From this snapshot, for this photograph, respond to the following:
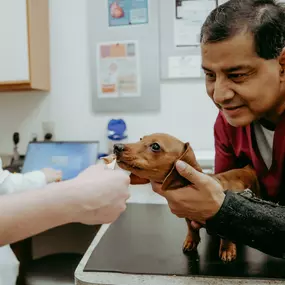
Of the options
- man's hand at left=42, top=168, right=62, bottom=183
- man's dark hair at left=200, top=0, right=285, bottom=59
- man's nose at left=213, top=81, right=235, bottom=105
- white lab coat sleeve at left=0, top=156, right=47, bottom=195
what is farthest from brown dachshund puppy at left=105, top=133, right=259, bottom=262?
man's hand at left=42, top=168, right=62, bottom=183

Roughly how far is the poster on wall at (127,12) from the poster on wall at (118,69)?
0.11 metres

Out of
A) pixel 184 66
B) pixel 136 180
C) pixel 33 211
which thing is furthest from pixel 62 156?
pixel 33 211

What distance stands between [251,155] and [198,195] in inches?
9.9

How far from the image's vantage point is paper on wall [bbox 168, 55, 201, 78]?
1.87 m

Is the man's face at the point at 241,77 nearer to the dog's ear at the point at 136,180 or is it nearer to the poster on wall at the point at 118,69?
the dog's ear at the point at 136,180

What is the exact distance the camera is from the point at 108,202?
60cm

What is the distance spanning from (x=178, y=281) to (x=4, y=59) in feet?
4.71

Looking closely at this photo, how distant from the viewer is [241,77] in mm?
759

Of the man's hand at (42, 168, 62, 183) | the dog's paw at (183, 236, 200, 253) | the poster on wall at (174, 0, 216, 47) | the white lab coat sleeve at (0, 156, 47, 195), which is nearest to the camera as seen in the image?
the dog's paw at (183, 236, 200, 253)

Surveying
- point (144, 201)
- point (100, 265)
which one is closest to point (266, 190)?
point (100, 265)

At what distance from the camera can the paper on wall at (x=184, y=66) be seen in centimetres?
187

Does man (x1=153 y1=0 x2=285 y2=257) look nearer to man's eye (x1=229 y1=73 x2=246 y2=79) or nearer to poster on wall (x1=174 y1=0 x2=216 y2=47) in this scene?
man's eye (x1=229 y1=73 x2=246 y2=79)

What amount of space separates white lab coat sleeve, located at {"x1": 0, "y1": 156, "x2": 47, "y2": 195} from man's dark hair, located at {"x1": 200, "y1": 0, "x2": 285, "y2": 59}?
70 centimetres

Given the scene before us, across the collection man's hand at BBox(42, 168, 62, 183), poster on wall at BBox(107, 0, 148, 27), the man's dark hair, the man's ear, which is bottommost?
man's hand at BBox(42, 168, 62, 183)
